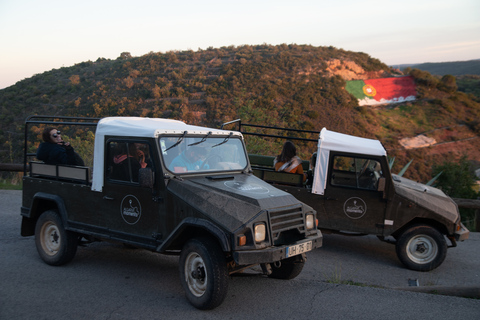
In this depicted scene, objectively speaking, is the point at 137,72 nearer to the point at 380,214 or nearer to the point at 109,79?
the point at 109,79

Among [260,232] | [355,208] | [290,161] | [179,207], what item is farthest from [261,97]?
[260,232]

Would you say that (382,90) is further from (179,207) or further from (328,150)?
(179,207)

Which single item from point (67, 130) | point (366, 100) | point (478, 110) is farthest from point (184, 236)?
point (478, 110)

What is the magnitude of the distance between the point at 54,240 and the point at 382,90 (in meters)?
44.5

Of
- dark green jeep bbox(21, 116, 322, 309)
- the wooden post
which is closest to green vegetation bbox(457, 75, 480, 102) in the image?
the wooden post

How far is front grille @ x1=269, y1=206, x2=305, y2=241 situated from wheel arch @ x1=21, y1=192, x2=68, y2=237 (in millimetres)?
3142

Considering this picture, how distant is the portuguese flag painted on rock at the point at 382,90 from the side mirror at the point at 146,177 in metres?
41.0

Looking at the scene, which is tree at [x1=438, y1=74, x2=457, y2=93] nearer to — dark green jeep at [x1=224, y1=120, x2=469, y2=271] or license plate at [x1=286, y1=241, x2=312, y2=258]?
dark green jeep at [x1=224, y1=120, x2=469, y2=271]

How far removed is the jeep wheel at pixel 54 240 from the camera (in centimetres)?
594

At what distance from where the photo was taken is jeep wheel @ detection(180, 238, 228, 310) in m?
4.36

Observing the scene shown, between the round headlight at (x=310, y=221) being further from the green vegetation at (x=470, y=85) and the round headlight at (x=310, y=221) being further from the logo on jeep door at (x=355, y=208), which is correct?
the green vegetation at (x=470, y=85)

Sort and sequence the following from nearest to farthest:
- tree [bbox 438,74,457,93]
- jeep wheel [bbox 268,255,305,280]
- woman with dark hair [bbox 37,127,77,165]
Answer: jeep wheel [bbox 268,255,305,280] → woman with dark hair [bbox 37,127,77,165] → tree [bbox 438,74,457,93]

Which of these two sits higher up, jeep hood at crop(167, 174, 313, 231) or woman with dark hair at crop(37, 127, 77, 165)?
woman with dark hair at crop(37, 127, 77, 165)

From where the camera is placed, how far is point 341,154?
7.16 metres
